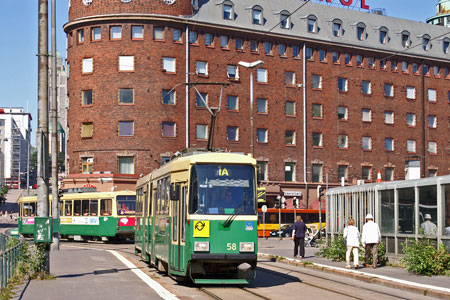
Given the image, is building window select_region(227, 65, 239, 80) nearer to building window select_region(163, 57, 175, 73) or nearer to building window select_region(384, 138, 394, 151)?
building window select_region(163, 57, 175, 73)

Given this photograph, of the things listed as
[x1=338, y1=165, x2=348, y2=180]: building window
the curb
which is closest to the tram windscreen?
the curb

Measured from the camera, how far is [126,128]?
62.9 meters

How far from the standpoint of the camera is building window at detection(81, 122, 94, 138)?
63950 mm

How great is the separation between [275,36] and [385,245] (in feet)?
152

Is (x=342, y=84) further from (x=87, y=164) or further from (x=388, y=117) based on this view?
(x=87, y=164)

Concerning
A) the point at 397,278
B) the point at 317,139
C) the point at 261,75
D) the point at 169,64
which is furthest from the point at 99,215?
the point at 317,139

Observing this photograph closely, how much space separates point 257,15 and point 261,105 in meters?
8.32

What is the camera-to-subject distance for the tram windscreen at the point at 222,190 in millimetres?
16734

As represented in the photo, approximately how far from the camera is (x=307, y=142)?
70.4m

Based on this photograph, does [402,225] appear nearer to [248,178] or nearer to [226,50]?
[248,178]

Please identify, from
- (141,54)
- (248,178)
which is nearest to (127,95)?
(141,54)

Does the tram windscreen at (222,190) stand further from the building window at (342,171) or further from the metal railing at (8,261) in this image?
the building window at (342,171)

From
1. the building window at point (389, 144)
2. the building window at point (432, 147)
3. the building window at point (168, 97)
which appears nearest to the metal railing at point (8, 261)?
the building window at point (168, 97)

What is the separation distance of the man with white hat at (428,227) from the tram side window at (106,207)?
24.6 m
